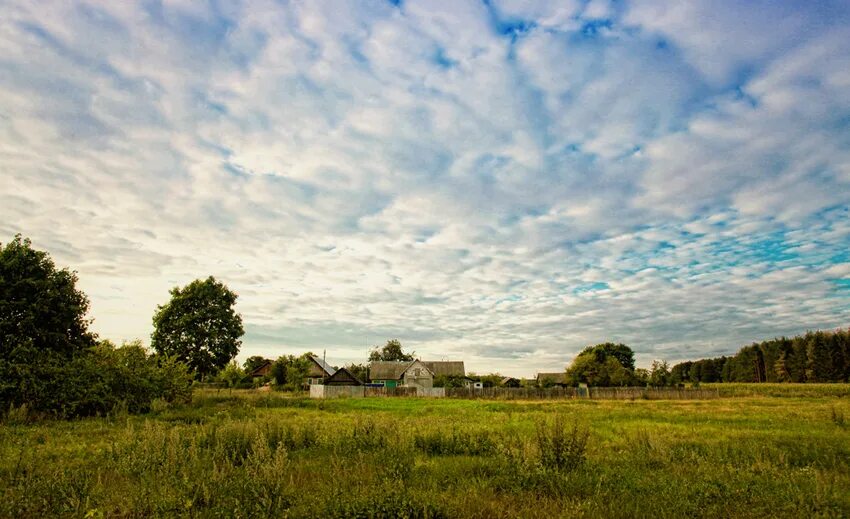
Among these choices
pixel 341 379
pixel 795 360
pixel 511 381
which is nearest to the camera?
pixel 341 379

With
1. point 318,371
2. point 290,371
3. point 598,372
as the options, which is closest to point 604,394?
point 598,372

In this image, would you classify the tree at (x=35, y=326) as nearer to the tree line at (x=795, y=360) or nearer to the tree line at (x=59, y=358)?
the tree line at (x=59, y=358)

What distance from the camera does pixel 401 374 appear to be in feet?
249

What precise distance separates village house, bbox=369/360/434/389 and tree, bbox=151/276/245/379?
1179 inches

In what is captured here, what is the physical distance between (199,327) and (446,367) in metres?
44.1

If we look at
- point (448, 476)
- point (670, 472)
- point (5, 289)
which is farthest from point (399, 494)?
point (5, 289)

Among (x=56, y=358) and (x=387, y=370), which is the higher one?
(x=56, y=358)

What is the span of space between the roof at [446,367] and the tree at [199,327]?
36.8m

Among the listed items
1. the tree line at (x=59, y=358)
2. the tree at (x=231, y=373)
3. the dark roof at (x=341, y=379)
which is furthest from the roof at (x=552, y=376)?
the tree line at (x=59, y=358)

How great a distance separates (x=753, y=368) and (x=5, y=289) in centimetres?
14874

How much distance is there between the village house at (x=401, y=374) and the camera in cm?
7362

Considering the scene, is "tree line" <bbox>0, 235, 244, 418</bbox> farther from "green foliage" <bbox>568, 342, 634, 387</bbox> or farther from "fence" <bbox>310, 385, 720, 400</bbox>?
"green foliage" <bbox>568, 342, 634, 387</bbox>

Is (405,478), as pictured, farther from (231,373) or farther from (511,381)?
(511,381)

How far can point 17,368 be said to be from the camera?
18.6m
